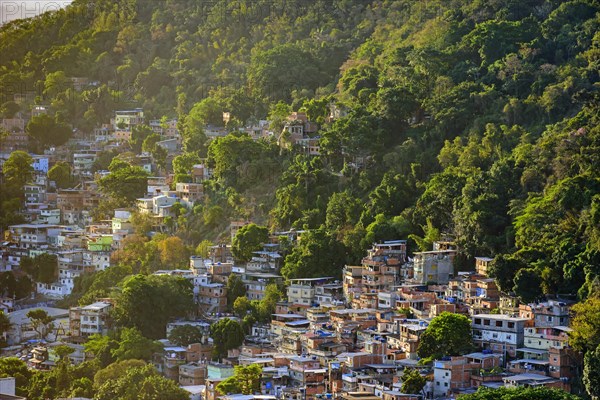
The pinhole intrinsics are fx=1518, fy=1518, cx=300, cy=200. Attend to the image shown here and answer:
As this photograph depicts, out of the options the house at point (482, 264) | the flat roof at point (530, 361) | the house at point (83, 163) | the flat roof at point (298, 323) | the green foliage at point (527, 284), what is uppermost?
the house at point (83, 163)

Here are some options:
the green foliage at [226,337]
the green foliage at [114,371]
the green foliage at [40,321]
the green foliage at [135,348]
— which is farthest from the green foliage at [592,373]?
the green foliage at [40,321]

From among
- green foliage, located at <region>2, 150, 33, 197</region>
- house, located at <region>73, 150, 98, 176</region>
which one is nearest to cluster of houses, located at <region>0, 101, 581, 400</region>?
green foliage, located at <region>2, 150, 33, 197</region>

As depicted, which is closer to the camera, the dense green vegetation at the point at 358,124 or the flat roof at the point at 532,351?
the flat roof at the point at 532,351

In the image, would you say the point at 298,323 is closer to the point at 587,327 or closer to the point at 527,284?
the point at 527,284

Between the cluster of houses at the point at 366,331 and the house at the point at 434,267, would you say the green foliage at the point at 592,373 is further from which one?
the house at the point at 434,267

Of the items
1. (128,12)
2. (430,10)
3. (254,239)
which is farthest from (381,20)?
(254,239)

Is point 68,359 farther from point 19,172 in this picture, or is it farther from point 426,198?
point 19,172
